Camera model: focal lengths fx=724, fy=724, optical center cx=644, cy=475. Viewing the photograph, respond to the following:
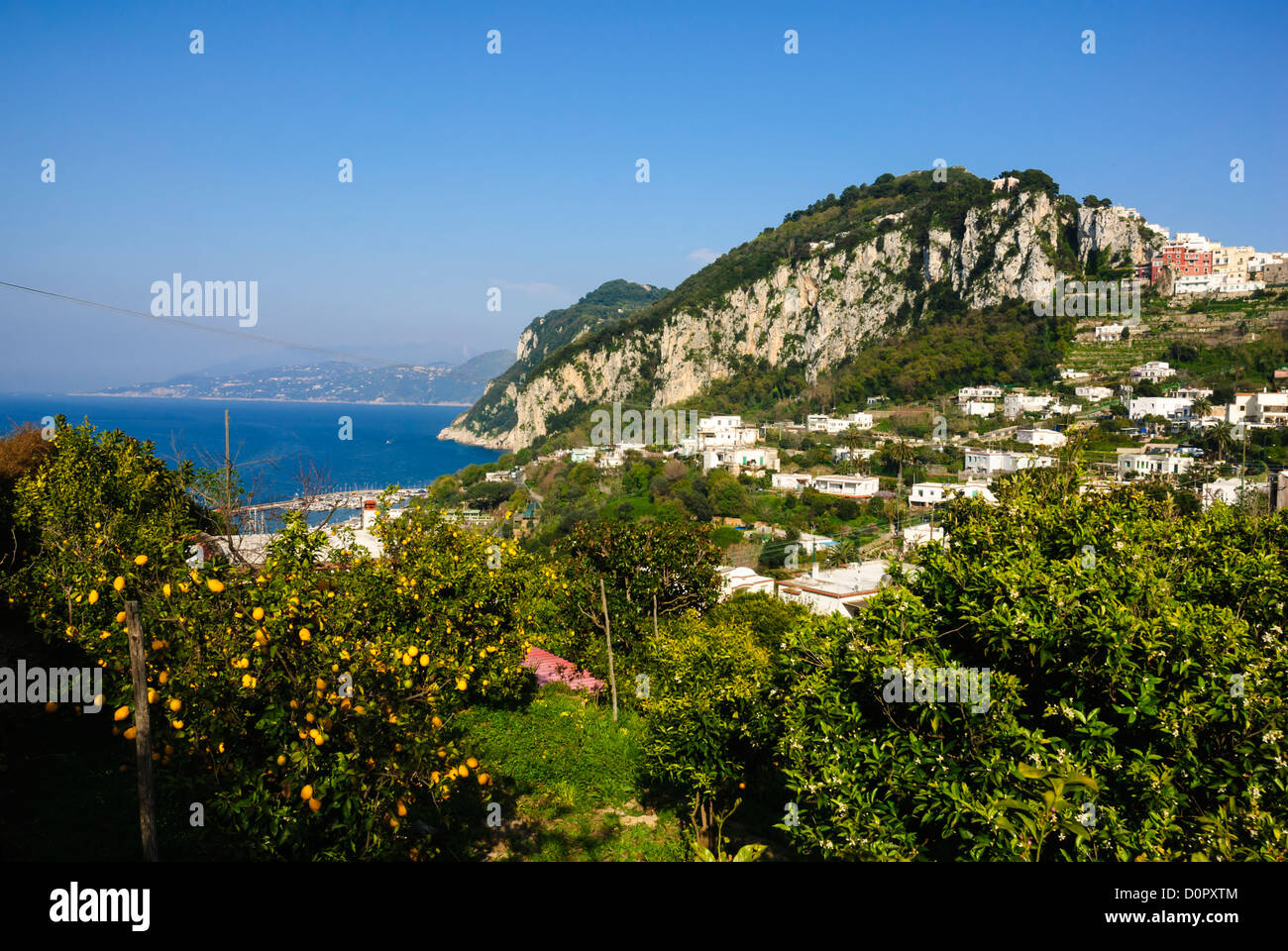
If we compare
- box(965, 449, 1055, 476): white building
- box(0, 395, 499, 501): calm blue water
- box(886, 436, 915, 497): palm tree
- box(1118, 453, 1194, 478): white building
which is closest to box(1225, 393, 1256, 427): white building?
box(1118, 453, 1194, 478): white building

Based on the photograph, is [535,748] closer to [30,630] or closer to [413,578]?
[413,578]

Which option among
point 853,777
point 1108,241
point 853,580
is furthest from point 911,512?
point 1108,241

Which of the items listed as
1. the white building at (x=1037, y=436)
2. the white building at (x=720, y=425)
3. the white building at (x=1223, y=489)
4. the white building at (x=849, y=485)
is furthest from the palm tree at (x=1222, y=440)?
the white building at (x=720, y=425)

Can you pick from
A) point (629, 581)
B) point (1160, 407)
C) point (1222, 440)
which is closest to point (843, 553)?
Result: point (629, 581)

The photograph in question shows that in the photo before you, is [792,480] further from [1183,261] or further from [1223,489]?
[1183,261]

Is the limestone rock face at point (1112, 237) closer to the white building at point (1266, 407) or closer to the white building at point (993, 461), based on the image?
the white building at point (1266, 407)

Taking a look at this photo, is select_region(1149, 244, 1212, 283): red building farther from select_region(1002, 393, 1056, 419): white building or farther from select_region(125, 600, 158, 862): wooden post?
select_region(125, 600, 158, 862): wooden post
